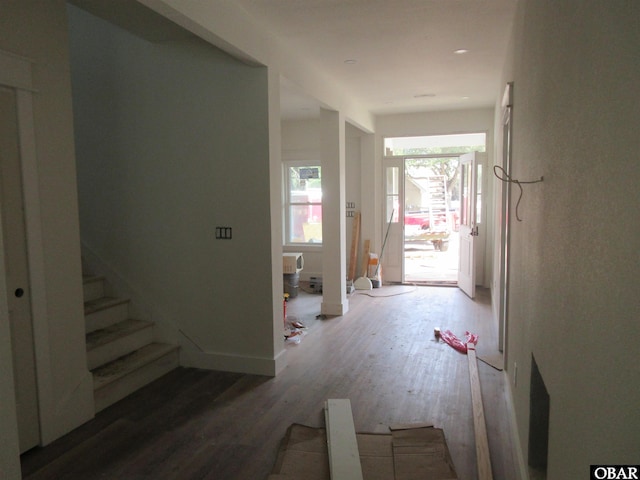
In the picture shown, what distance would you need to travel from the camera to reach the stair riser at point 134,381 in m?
3.19

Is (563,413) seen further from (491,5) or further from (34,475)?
(491,5)

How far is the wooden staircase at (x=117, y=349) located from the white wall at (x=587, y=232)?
2.78 metres

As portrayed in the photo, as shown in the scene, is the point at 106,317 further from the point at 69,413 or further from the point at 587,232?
the point at 587,232

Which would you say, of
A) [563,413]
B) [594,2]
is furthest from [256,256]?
[594,2]

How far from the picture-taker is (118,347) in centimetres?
361

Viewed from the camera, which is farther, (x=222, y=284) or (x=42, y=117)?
(x=222, y=284)

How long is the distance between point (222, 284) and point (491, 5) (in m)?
2.87

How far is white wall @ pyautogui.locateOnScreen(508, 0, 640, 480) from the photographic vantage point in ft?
2.77

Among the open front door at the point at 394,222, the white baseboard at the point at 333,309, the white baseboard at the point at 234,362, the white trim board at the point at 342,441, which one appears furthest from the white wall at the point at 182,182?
the open front door at the point at 394,222

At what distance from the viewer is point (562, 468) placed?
52.8 inches

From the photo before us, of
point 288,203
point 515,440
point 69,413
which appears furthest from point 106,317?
point 288,203

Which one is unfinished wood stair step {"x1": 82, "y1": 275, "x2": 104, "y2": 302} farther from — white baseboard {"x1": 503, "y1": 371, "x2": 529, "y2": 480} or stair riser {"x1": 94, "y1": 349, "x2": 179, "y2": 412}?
white baseboard {"x1": 503, "y1": 371, "x2": 529, "y2": 480}

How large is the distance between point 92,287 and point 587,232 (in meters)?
3.89

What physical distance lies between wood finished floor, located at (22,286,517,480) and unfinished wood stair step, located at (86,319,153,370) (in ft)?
1.17
